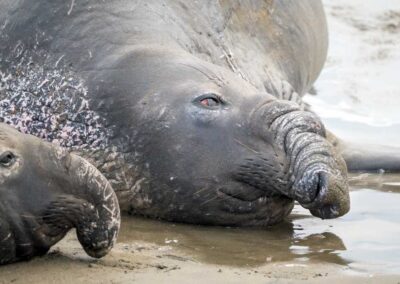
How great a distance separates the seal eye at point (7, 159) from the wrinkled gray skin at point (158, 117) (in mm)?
1554

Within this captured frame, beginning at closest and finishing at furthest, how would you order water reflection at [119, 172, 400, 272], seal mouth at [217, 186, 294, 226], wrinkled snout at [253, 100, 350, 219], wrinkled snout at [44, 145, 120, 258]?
wrinkled snout at [44, 145, 120, 258] < water reflection at [119, 172, 400, 272] < wrinkled snout at [253, 100, 350, 219] < seal mouth at [217, 186, 294, 226]

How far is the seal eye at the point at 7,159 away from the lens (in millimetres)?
4520

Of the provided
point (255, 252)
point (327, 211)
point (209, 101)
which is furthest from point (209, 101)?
point (255, 252)

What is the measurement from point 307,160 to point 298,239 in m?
0.36

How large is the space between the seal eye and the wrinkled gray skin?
1.55m

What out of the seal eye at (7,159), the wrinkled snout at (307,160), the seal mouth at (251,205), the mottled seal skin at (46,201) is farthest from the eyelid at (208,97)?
the seal eye at (7,159)

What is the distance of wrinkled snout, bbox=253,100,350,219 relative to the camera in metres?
5.77

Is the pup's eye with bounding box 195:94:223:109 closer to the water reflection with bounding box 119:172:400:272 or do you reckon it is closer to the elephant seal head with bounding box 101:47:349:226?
the elephant seal head with bounding box 101:47:349:226

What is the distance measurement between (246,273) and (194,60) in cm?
188

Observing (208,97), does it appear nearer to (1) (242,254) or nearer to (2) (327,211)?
(2) (327,211)

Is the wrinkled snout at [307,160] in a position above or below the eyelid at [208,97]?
below

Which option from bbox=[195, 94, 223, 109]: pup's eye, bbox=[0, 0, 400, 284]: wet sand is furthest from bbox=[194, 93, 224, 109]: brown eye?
bbox=[0, 0, 400, 284]: wet sand

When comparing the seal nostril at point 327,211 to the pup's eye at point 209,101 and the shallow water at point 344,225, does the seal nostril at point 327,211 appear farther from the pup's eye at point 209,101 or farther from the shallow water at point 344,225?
the pup's eye at point 209,101

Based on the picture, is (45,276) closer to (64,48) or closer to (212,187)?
(212,187)
